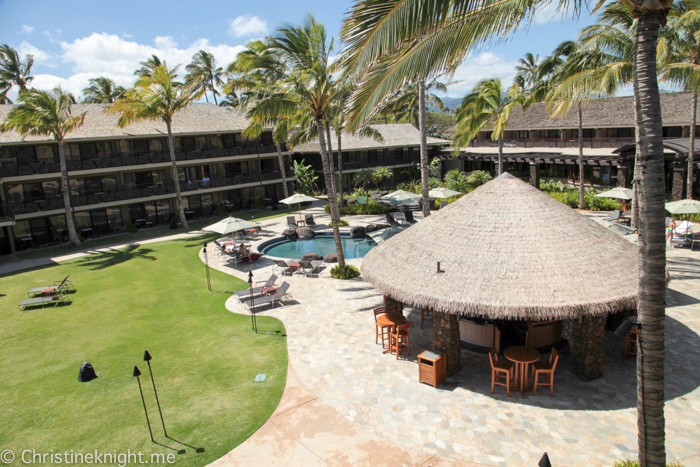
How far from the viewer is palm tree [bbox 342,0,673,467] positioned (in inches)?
217

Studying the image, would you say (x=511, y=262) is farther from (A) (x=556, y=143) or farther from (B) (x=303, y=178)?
(A) (x=556, y=143)

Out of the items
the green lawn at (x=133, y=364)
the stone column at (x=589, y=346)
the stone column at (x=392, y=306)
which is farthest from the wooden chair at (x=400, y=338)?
the stone column at (x=589, y=346)

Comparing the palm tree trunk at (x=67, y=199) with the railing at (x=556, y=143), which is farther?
the railing at (x=556, y=143)

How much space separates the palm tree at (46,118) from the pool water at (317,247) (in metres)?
14.3

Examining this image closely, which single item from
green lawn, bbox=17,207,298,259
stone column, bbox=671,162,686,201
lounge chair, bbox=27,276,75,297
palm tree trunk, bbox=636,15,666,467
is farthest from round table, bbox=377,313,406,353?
stone column, bbox=671,162,686,201

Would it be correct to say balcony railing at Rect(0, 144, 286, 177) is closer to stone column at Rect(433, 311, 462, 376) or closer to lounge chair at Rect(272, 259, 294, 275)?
lounge chair at Rect(272, 259, 294, 275)

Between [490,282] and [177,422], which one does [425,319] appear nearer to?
[490,282]

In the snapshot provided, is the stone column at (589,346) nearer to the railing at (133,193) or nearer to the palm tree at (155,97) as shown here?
the palm tree at (155,97)

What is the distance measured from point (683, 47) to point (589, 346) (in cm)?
1659

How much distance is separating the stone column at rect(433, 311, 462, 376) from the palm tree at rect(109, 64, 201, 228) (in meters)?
26.2

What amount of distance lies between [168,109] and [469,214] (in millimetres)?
25852

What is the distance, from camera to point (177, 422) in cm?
964

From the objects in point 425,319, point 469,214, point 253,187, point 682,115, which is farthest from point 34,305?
point 682,115

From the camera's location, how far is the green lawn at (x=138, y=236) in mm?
27770
